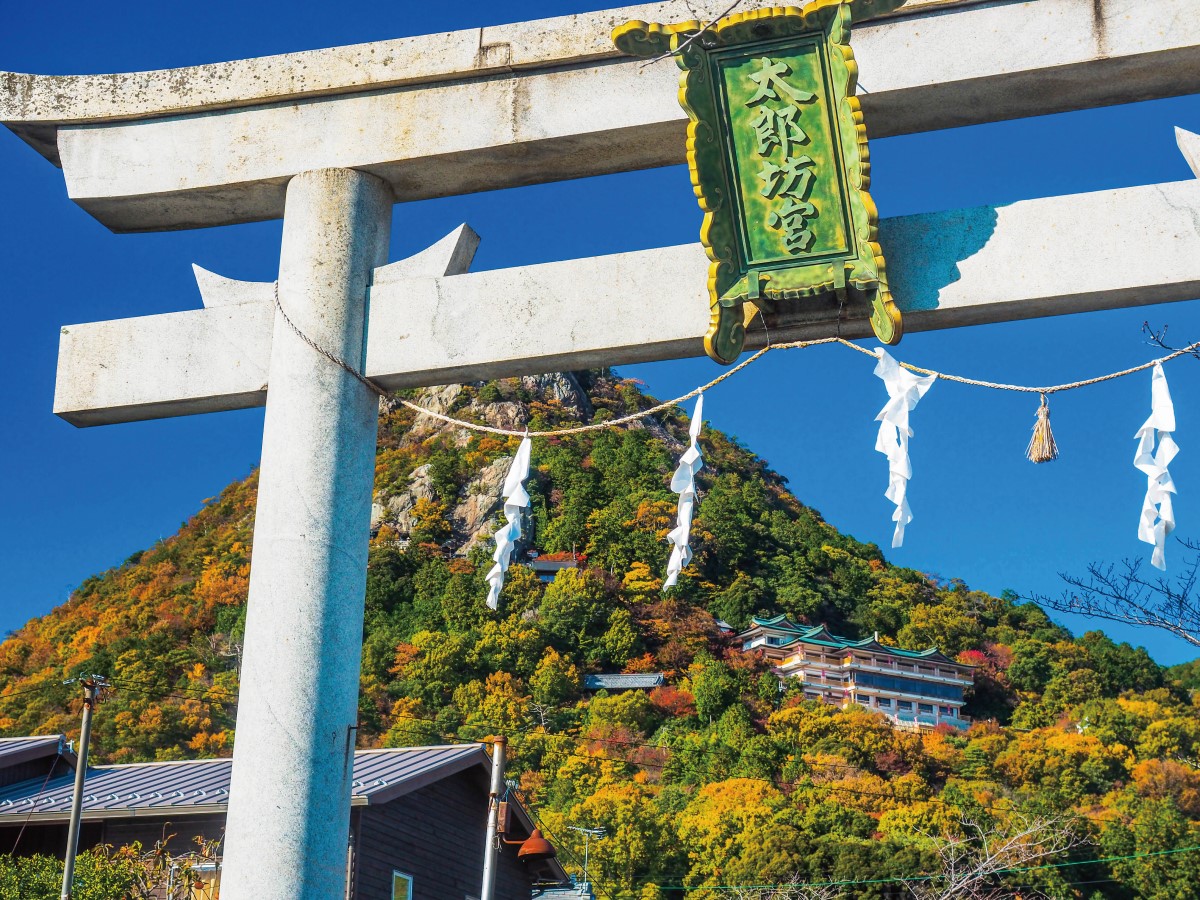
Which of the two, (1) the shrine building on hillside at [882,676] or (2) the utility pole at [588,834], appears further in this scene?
(1) the shrine building on hillside at [882,676]

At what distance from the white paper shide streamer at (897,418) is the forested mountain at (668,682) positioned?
79.2 feet

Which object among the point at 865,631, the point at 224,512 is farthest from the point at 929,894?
the point at 224,512

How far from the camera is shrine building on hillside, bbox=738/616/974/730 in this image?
60.3m

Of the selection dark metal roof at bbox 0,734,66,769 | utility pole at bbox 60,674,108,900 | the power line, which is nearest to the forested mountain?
the power line

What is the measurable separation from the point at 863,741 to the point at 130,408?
49.2m

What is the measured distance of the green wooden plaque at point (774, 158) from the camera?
11.9 ft

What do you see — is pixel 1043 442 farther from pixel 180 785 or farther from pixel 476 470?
pixel 476 470

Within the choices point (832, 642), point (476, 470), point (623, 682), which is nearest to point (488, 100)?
point (623, 682)

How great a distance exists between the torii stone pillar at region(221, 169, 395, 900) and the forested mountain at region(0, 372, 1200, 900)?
2461cm

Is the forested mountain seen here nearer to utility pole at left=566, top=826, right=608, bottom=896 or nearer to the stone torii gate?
utility pole at left=566, top=826, right=608, bottom=896

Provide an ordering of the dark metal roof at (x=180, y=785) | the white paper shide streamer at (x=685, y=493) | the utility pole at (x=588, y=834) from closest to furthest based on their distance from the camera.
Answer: the white paper shide streamer at (x=685, y=493) < the dark metal roof at (x=180, y=785) < the utility pole at (x=588, y=834)

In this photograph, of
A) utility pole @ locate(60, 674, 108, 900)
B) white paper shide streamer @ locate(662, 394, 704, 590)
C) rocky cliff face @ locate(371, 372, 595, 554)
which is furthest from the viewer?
rocky cliff face @ locate(371, 372, 595, 554)

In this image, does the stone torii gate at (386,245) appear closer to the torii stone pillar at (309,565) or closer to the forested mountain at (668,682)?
the torii stone pillar at (309,565)

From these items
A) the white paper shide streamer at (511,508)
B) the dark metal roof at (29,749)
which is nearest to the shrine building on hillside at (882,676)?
the dark metal roof at (29,749)
